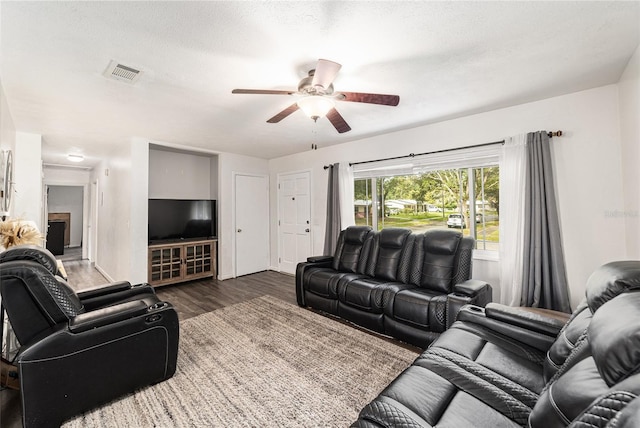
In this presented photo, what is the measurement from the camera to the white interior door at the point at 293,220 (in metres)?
5.06

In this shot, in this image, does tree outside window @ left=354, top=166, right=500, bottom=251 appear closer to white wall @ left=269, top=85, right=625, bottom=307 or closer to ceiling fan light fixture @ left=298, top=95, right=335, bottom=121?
white wall @ left=269, top=85, right=625, bottom=307

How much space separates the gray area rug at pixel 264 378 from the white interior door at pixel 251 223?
2.29 meters

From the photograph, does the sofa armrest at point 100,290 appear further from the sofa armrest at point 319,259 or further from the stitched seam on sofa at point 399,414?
the stitched seam on sofa at point 399,414

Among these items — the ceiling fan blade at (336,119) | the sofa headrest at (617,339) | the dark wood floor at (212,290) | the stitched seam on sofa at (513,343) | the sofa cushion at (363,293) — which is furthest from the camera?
the dark wood floor at (212,290)

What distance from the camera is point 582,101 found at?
99.0 inches

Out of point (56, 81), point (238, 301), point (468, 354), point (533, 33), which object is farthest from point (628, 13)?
point (238, 301)

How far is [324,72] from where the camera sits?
1771 mm

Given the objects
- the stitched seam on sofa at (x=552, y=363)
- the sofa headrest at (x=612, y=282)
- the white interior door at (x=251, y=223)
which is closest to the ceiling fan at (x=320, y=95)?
the sofa headrest at (x=612, y=282)

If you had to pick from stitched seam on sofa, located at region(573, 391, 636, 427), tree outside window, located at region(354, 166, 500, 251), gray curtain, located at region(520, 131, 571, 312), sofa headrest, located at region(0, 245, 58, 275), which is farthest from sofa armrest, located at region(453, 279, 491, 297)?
sofa headrest, located at region(0, 245, 58, 275)

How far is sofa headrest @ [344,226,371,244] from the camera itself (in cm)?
361

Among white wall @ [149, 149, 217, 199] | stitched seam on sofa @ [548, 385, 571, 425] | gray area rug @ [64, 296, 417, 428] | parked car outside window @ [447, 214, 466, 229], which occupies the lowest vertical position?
gray area rug @ [64, 296, 417, 428]

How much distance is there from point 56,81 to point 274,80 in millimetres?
1825

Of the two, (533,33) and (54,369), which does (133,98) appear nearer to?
(54,369)

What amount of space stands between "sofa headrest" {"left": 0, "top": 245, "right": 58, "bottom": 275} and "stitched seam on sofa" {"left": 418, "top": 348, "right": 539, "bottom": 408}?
97.4 inches
